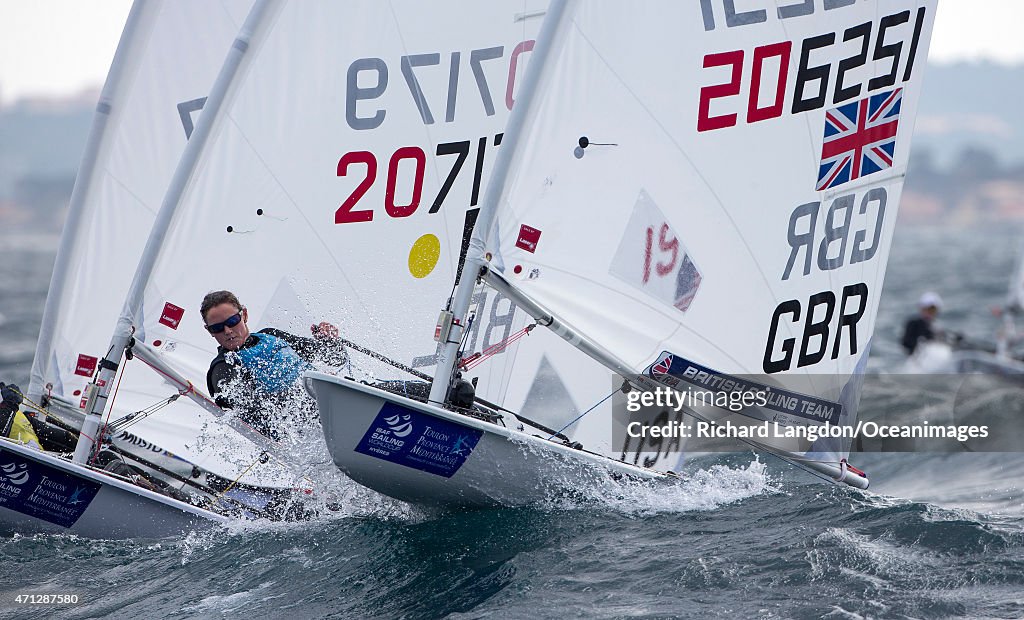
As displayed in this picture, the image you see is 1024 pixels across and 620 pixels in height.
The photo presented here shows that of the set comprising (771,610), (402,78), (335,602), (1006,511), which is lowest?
(335,602)

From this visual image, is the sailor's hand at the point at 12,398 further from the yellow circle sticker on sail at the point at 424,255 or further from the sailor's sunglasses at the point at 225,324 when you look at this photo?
the yellow circle sticker on sail at the point at 424,255

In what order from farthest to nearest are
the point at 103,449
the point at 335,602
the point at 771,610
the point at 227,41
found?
the point at 227,41 → the point at 103,449 → the point at 335,602 → the point at 771,610

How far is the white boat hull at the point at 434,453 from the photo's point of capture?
4.91 metres

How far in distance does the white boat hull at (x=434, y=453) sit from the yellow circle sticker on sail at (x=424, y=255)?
5.43 feet

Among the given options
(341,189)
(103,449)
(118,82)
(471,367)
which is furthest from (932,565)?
(118,82)

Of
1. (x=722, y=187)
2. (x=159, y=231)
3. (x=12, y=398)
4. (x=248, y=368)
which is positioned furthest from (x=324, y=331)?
(x=722, y=187)

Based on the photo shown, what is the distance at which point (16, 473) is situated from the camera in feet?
17.9

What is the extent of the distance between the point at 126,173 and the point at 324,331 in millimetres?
1533

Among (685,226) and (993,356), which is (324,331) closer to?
(685,226)

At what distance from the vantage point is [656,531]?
5.43m

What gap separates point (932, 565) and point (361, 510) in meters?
2.56

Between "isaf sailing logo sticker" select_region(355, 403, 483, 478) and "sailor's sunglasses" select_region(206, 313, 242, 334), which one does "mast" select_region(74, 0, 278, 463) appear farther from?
"isaf sailing logo sticker" select_region(355, 403, 483, 478)

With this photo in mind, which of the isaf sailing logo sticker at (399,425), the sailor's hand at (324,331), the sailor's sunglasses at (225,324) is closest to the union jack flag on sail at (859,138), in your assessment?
the isaf sailing logo sticker at (399,425)

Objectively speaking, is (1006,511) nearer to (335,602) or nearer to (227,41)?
(335,602)
